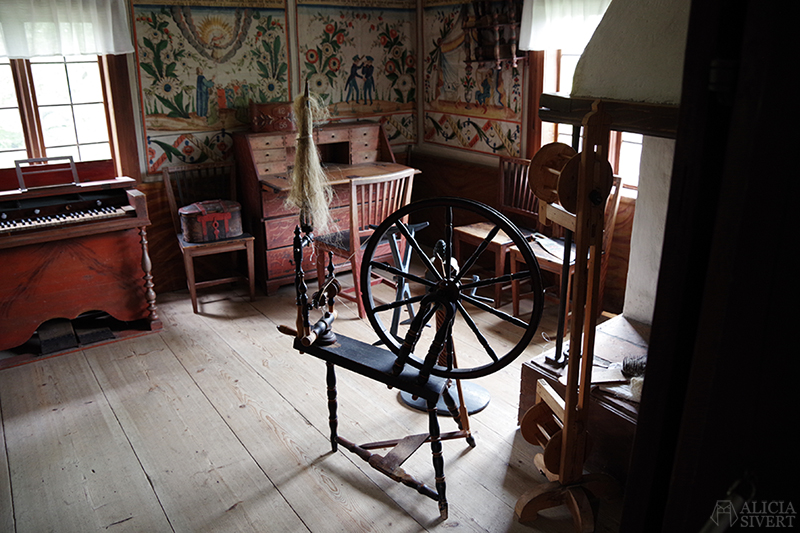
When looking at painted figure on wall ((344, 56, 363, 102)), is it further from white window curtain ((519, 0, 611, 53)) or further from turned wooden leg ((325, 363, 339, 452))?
turned wooden leg ((325, 363, 339, 452))

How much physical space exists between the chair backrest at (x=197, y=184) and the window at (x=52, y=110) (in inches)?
18.9

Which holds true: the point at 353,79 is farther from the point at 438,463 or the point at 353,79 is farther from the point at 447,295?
the point at 438,463

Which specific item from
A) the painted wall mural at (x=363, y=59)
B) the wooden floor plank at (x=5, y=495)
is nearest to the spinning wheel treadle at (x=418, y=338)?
the wooden floor plank at (x=5, y=495)

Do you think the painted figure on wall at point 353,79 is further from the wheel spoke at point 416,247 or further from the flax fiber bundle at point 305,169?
the wheel spoke at point 416,247

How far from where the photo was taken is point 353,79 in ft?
16.2

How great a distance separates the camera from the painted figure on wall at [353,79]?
491 cm

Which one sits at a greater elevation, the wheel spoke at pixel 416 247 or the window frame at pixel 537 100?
the window frame at pixel 537 100

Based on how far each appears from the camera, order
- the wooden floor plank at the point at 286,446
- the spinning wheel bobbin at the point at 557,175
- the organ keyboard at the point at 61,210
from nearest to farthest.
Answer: the spinning wheel bobbin at the point at 557,175 < the wooden floor plank at the point at 286,446 < the organ keyboard at the point at 61,210

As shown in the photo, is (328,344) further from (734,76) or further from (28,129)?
(28,129)

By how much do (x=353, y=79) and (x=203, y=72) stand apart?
122 centimetres

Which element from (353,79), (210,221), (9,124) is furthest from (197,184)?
(353,79)

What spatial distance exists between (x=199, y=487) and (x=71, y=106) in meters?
2.85

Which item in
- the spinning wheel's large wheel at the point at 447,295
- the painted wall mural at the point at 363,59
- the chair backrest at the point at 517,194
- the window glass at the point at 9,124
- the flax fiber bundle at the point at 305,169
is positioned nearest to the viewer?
the spinning wheel's large wheel at the point at 447,295

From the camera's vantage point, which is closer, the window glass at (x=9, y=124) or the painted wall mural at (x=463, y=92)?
the window glass at (x=9, y=124)
